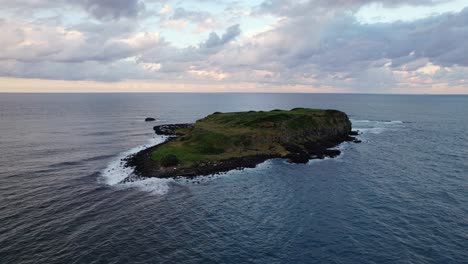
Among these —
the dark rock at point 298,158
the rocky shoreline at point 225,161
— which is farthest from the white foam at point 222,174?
the dark rock at point 298,158

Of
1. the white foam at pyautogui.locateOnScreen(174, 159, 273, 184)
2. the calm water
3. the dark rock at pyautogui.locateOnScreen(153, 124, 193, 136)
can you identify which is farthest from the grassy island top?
the dark rock at pyautogui.locateOnScreen(153, 124, 193, 136)

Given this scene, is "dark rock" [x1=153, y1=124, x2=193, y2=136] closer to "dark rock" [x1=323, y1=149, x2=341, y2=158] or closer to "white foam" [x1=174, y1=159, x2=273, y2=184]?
"white foam" [x1=174, y1=159, x2=273, y2=184]

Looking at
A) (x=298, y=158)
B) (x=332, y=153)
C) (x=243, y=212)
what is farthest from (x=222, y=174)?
(x=332, y=153)

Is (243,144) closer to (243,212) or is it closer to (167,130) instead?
(243,212)

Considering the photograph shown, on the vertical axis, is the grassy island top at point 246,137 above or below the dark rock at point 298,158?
above

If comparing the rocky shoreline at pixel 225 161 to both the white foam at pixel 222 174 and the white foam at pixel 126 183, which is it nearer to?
the white foam at pixel 222 174

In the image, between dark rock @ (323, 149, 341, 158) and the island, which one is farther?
dark rock @ (323, 149, 341, 158)

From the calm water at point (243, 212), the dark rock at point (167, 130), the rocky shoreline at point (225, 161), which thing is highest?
the dark rock at point (167, 130)
